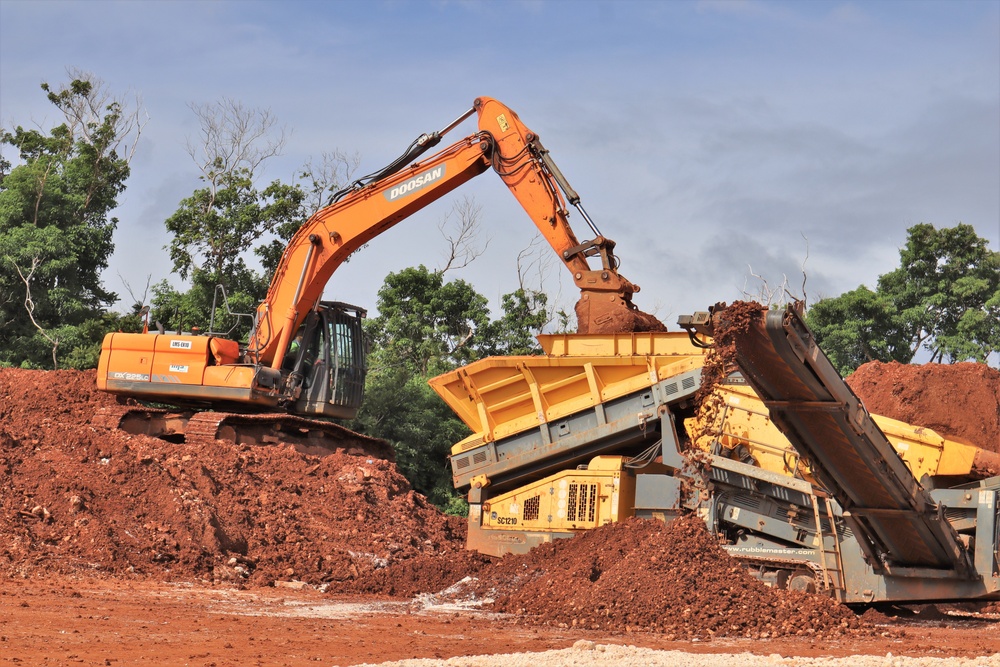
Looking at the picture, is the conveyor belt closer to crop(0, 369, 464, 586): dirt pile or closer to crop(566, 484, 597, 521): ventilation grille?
crop(566, 484, 597, 521): ventilation grille

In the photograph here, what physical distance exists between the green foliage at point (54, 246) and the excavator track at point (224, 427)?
8.77 m

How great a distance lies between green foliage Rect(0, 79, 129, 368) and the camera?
26312 millimetres

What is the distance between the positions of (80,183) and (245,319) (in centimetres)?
751

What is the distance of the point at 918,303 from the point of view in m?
30.0

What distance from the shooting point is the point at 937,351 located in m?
29.4

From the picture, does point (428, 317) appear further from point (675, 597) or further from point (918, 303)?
point (675, 597)

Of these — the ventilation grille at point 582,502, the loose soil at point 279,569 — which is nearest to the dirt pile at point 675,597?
the loose soil at point 279,569

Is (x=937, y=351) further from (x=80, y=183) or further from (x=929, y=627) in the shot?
(x=80, y=183)

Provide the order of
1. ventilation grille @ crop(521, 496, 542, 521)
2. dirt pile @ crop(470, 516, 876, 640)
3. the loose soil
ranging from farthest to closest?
1. ventilation grille @ crop(521, 496, 542, 521)
2. dirt pile @ crop(470, 516, 876, 640)
3. the loose soil

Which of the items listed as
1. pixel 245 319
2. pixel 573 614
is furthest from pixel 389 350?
pixel 573 614

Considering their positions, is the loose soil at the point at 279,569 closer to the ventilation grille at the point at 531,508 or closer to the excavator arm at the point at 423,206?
the ventilation grille at the point at 531,508

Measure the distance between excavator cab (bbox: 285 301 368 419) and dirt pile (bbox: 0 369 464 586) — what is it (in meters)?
1.50

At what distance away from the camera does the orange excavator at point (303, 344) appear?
16.2 metres

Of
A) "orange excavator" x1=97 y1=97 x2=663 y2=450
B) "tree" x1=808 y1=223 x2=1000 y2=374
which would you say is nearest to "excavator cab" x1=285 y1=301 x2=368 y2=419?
"orange excavator" x1=97 y1=97 x2=663 y2=450
